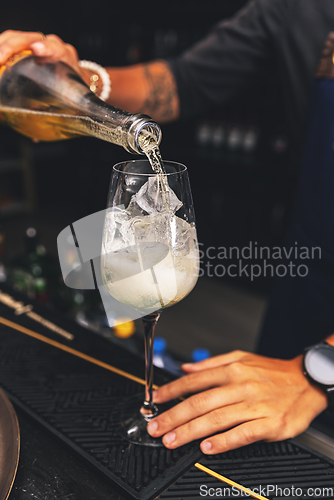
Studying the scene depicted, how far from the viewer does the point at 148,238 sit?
2.09ft

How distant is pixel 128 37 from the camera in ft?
14.0

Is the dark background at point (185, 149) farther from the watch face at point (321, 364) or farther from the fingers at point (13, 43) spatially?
the watch face at point (321, 364)

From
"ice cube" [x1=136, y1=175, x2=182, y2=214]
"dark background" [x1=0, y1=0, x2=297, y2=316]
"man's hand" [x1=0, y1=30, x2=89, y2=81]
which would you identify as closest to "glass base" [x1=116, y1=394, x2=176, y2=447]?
"ice cube" [x1=136, y1=175, x2=182, y2=214]

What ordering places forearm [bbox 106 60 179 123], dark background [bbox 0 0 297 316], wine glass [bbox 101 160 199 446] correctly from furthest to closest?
dark background [bbox 0 0 297 316], forearm [bbox 106 60 179 123], wine glass [bbox 101 160 199 446]

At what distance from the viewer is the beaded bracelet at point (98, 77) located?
44.1 inches

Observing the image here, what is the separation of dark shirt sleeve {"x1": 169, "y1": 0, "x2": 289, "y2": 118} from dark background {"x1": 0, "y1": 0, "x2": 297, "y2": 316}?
3.78 ft

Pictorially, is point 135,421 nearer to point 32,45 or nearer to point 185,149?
point 32,45

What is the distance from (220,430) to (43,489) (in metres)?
0.30

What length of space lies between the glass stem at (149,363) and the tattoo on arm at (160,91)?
3.04 feet

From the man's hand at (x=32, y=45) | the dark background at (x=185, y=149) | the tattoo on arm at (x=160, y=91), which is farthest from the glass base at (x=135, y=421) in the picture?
the dark background at (x=185, y=149)

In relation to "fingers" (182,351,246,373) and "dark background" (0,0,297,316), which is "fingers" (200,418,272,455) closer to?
"fingers" (182,351,246,373)

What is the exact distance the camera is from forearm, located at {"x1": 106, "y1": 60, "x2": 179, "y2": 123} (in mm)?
1326

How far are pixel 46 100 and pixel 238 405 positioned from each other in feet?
2.50

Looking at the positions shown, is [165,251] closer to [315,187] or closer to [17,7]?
[315,187]
